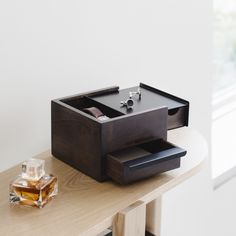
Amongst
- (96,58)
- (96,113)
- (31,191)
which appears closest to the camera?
(31,191)

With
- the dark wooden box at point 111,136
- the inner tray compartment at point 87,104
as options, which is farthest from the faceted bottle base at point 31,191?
the inner tray compartment at point 87,104

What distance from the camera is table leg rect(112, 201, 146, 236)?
110 cm

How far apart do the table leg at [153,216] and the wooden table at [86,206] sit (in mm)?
119

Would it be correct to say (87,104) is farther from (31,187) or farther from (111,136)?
(31,187)

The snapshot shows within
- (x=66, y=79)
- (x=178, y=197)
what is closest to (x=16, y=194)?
(x=66, y=79)

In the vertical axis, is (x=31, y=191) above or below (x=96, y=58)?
below

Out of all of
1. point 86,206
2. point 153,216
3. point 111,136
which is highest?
point 111,136

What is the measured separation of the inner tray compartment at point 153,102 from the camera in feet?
4.23

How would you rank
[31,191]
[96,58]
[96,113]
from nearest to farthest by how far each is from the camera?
[31,191] < [96,113] < [96,58]

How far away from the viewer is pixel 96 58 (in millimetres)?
1505

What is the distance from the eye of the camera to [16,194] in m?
1.10

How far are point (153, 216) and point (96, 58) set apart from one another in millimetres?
431

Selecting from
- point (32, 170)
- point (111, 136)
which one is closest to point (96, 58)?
point (111, 136)

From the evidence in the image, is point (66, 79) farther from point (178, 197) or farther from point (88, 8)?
point (178, 197)
